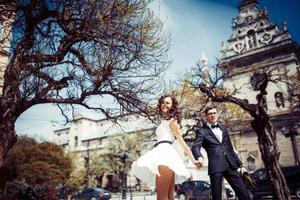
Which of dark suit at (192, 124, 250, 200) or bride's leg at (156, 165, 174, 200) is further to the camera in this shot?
dark suit at (192, 124, 250, 200)

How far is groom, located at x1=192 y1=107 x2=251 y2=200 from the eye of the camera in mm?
4941

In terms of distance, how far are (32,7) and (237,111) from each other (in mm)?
23604

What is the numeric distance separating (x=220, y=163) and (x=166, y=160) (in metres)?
1.17

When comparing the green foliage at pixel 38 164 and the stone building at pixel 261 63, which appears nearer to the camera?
the green foliage at pixel 38 164

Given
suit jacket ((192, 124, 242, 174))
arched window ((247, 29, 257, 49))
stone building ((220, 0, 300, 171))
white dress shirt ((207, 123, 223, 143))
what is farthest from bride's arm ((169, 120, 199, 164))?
arched window ((247, 29, 257, 49))

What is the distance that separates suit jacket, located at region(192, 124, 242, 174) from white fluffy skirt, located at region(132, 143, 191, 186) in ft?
1.82

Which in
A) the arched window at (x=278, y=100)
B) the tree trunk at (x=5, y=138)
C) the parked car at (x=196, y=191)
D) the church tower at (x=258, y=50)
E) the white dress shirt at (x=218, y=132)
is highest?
the church tower at (x=258, y=50)

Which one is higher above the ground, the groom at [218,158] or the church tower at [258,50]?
the church tower at [258,50]

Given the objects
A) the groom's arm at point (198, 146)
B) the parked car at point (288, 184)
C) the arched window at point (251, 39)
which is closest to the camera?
the groom's arm at point (198, 146)

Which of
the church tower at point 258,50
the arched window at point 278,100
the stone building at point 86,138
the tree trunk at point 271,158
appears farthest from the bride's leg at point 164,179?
the stone building at point 86,138

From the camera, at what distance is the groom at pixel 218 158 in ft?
16.2

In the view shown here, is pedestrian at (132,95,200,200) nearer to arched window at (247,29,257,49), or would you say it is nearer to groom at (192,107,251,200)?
groom at (192,107,251,200)

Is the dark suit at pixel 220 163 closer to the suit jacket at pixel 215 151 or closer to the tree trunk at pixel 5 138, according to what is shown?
the suit jacket at pixel 215 151

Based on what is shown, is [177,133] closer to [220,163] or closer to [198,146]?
[198,146]
